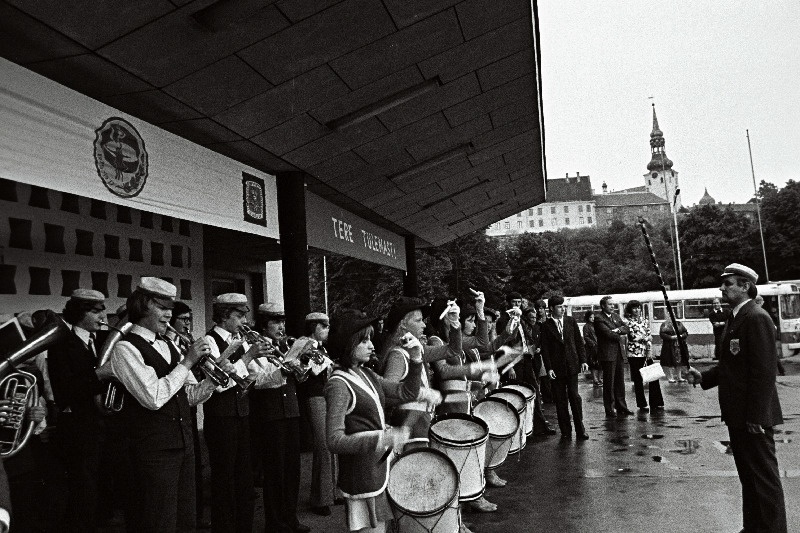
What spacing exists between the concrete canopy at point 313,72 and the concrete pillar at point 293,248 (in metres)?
0.27

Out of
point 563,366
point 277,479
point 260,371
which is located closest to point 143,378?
point 260,371

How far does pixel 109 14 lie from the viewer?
15.3 ft

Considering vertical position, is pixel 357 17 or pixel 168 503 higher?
pixel 357 17

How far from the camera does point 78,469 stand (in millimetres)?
5516

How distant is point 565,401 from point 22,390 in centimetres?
749

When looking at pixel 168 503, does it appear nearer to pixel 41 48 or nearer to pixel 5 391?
pixel 5 391

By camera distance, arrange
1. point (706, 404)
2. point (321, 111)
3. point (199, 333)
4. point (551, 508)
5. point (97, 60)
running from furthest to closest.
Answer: point (706, 404), point (199, 333), point (321, 111), point (551, 508), point (97, 60)

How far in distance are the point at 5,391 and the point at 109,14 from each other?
2409 mm

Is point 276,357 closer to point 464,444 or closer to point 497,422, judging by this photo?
point 464,444

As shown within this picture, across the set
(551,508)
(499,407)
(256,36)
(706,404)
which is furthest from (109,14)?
(706,404)

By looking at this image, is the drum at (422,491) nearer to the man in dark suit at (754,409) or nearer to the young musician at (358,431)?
the young musician at (358,431)

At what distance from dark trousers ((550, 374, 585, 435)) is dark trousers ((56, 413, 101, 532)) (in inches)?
256

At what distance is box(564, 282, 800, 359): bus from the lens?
23984 millimetres

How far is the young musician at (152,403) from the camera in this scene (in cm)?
421
